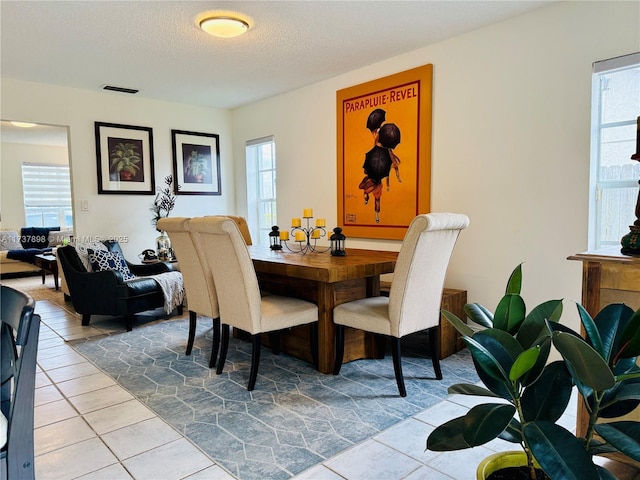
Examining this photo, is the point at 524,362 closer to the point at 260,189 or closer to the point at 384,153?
the point at 384,153

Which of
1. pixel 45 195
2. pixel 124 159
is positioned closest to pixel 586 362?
pixel 124 159

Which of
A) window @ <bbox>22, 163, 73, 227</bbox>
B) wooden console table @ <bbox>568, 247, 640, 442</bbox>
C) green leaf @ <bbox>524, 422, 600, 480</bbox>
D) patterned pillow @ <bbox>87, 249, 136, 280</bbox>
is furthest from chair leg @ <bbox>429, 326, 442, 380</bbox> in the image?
window @ <bbox>22, 163, 73, 227</bbox>

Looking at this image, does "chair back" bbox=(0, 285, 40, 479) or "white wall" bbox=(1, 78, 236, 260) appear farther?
"white wall" bbox=(1, 78, 236, 260)

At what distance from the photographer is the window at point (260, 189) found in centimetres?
576

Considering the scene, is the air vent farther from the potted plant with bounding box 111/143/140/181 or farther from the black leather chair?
the black leather chair

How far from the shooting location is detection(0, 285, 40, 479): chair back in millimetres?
1082

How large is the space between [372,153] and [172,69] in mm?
2143

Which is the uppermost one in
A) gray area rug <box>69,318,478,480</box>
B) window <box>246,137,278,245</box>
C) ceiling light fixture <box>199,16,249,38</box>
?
ceiling light fixture <box>199,16,249,38</box>

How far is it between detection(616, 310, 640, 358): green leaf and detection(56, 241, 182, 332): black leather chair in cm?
387

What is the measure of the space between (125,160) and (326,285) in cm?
369

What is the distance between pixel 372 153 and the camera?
4.16m

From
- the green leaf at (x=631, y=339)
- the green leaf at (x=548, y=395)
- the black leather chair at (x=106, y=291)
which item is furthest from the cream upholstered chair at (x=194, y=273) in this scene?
the green leaf at (x=631, y=339)

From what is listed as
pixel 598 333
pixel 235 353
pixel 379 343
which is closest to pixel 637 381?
pixel 598 333

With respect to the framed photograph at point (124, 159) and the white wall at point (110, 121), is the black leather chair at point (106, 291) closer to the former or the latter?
the white wall at point (110, 121)
